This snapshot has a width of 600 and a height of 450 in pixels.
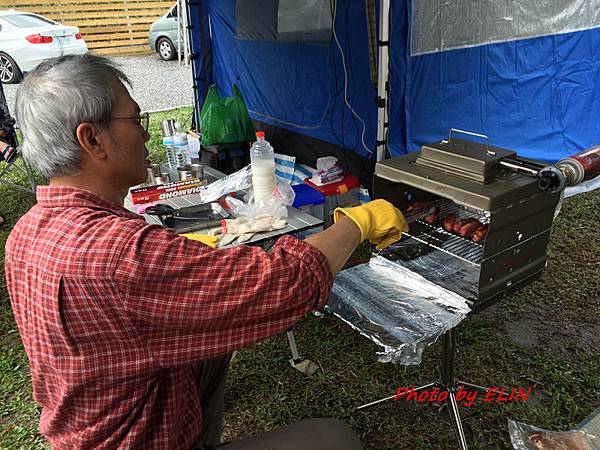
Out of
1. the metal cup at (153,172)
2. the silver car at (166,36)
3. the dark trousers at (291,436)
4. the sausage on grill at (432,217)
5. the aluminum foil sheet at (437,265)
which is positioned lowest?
the dark trousers at (291,436)

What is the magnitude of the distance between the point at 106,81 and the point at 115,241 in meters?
0.42

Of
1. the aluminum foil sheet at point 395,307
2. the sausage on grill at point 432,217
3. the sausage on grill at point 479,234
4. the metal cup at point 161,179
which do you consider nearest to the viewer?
the aluminum foil sheet at point 395,307

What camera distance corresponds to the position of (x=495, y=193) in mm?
1250

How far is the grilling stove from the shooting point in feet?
4.20

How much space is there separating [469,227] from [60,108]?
1.35 meters

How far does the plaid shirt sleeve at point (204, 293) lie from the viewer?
0.98m

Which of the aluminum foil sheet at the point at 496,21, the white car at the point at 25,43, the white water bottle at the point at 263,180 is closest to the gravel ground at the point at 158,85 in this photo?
the white car at the point at 25,43

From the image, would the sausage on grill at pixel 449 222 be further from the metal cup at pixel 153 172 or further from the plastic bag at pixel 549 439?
the metal cup at pixel 153 172

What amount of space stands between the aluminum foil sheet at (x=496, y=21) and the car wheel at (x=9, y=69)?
904 cm

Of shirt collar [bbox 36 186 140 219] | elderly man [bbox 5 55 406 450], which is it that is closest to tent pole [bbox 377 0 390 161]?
elderly man [bbox 5 55 406 450]

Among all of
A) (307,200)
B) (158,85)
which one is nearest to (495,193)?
(307,200)

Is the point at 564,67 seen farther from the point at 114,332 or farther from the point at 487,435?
the point at 114,332

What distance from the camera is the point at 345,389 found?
7.93 feet

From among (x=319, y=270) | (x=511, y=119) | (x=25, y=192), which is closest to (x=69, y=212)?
(x=319, y=270)
